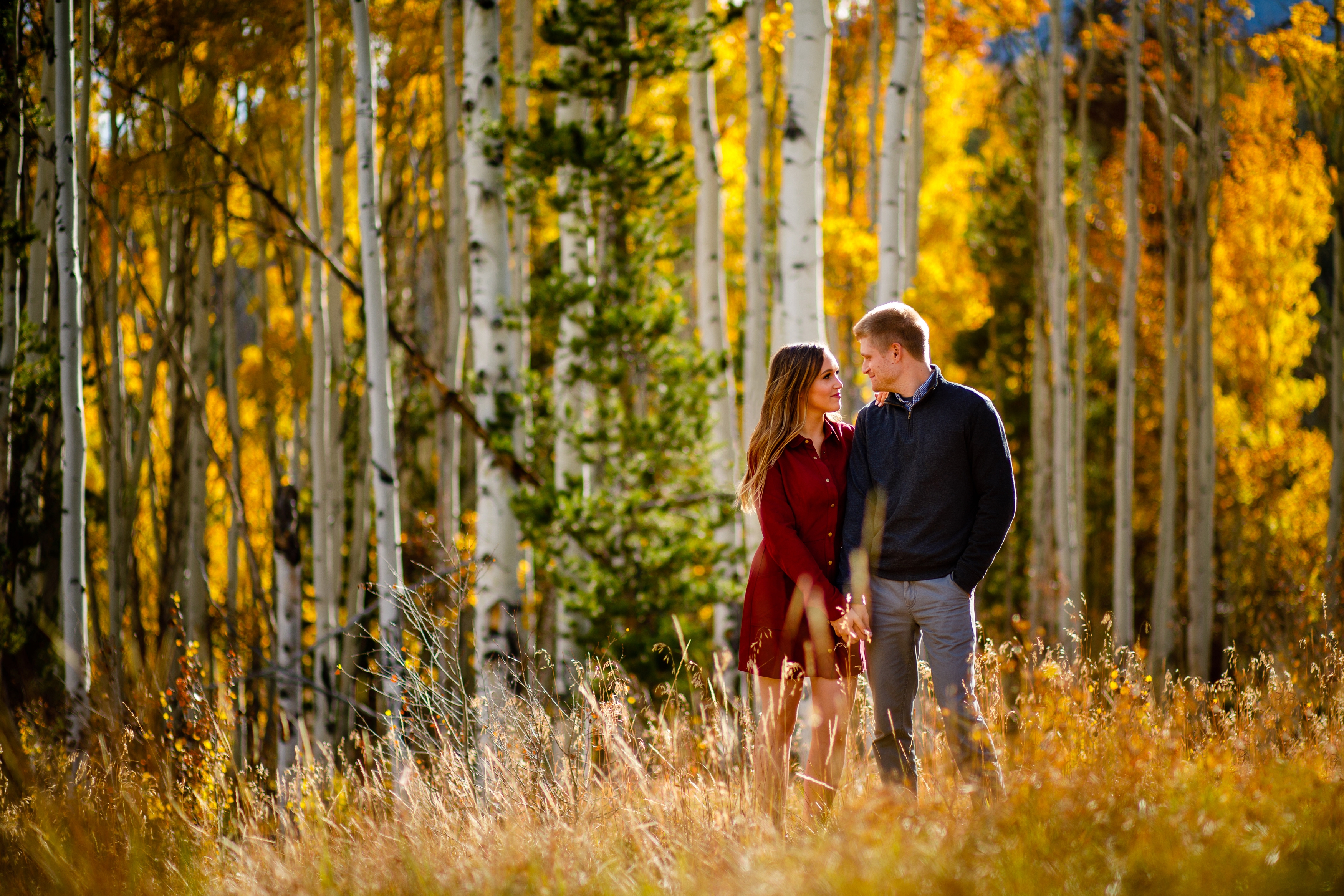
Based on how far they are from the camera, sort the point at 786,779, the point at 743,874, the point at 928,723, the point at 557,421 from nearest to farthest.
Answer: the point at 743,874 → the point at 786,779 → the point at 928,723 → the point at 557,421

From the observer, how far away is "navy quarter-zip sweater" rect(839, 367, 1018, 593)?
2.61 metres

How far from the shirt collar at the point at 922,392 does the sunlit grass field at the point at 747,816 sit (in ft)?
2.97

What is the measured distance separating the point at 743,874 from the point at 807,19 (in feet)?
14.1

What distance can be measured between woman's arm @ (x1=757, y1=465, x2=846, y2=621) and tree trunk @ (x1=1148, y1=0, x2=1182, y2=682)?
8.14m

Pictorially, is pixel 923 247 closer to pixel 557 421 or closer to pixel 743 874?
pixel 557 421

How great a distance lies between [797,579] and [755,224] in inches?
196

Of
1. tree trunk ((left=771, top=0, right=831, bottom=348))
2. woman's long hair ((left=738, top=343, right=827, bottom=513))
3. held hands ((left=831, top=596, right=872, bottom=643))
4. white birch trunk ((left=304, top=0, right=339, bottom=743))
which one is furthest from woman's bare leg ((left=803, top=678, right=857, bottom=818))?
white birch trunk ((left=304, top=0, right=339, bottom=743))

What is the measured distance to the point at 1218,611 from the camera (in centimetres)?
1174

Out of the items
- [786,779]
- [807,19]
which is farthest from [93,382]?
[786,779]

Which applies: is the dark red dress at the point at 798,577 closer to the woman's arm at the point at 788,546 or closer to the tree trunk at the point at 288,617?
the woman's arm at the point at 788,546

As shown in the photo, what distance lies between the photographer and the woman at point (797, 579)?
2.71 metres

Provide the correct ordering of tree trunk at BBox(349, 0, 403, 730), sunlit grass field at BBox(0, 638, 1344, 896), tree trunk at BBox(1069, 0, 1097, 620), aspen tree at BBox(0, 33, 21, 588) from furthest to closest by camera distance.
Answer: tree trunk at BBox(1069, 0, 1097, 620)
aspen tree at BBox(0, 33, 21, 588)
tree trunk at BBox(349, 0, 403, 730)
sunlit grass field at BBox(0, 638, 1344, 896)

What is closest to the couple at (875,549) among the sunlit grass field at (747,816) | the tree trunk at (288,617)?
the sunlit grass field at (747,816)

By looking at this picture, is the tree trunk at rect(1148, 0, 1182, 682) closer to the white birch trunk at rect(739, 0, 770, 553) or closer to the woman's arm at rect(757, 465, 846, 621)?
the white birch trunk at rect(739, 0, 770, 553)
